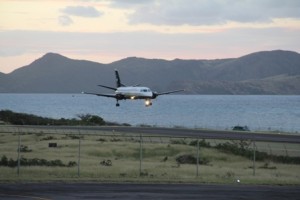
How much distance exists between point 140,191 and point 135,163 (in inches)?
696

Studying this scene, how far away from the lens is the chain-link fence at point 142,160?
3825cm

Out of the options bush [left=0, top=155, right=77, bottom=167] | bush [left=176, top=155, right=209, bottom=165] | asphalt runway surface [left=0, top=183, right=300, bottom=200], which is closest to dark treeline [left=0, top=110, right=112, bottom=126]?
bush [left=176, top=155, right=209, bottom=165]

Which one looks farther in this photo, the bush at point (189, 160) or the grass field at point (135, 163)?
the bush at point (189, 160)

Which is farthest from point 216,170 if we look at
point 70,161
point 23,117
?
point 23,117

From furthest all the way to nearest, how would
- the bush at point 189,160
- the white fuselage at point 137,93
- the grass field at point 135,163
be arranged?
1. the white fuselage at point 137,93
2. the bush at point 189,160
3. the grass field at point 135,163

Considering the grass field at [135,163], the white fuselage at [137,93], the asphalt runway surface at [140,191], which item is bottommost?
the asphalt runway surface at [140,191]

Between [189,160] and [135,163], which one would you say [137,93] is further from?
[135,163]

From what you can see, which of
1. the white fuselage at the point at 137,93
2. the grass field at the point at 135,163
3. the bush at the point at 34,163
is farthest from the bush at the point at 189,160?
the white fuselage at the point at 137,93

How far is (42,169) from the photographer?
40.3 meters

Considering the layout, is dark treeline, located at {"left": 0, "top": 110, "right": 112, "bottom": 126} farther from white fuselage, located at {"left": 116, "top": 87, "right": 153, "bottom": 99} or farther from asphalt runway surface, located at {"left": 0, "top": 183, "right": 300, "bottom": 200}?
asphalt runway surface, located at {"left": 0, "top": 183, "right": 300, "bottom": 200}

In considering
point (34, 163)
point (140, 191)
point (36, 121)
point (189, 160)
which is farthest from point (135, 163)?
point (36, 121)

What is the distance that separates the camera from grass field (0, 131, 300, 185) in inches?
1468

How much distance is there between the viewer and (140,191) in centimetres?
3011

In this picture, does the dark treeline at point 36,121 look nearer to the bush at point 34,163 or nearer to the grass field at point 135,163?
the grass field at point 135,163
